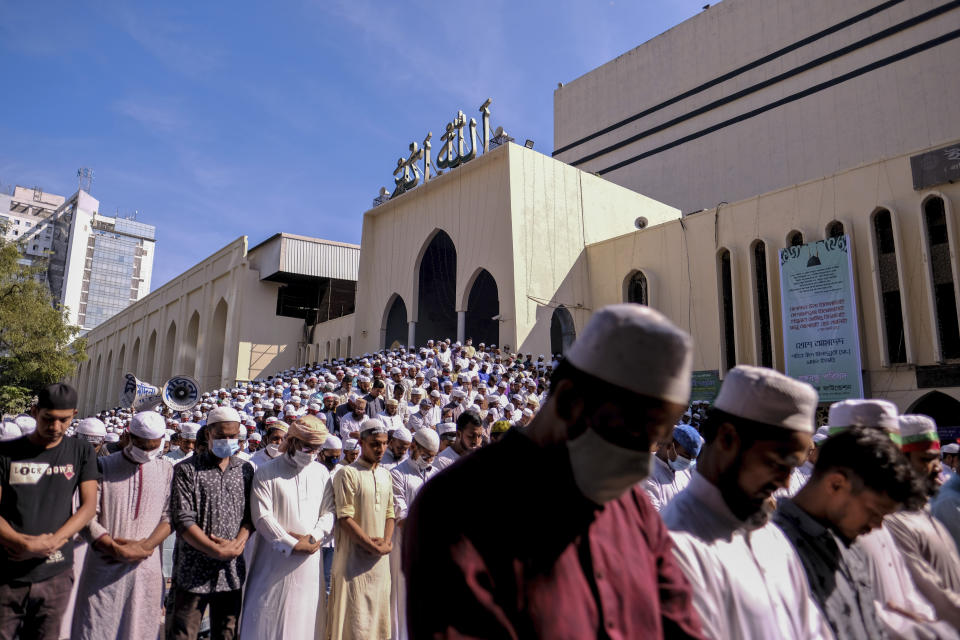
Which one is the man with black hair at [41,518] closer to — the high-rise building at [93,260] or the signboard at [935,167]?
the signboard at [935,167]

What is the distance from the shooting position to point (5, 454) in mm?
3445

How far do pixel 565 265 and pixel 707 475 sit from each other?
19.5 m

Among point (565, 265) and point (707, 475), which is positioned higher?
point (565, 265)

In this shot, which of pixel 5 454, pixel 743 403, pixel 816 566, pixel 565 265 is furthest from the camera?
pixel 565 265

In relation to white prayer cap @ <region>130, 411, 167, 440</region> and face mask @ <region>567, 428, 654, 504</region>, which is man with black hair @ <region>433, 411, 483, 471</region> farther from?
face mask @ <region>567, 428, 654, 504</region>

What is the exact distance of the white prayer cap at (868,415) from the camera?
2.64 metres

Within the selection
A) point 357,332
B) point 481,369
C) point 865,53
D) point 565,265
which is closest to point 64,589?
point 481,369

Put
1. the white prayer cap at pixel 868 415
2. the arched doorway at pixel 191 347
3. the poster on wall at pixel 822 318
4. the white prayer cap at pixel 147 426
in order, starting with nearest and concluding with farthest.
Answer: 1. the white prayer cap at pixel 868 415
2. the white prayer cap at pixel 147 426
3. the poster on wall at pixel 822 318
4. the arched doorway at pixel 191 347

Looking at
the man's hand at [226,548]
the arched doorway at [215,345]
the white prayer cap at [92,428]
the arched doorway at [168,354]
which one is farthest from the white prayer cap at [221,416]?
the arched doorway at [168,354]

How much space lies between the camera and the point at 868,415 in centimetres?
268

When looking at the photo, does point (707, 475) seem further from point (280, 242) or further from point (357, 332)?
point (280, 242)

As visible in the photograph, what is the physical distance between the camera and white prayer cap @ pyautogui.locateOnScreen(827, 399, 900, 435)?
2.64 metres

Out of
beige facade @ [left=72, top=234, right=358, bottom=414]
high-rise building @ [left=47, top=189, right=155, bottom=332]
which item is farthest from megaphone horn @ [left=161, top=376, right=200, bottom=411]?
high-rise building @ [left=47, top=189, right=155, bottom=332]

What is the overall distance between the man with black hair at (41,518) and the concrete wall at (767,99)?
22.4 m
